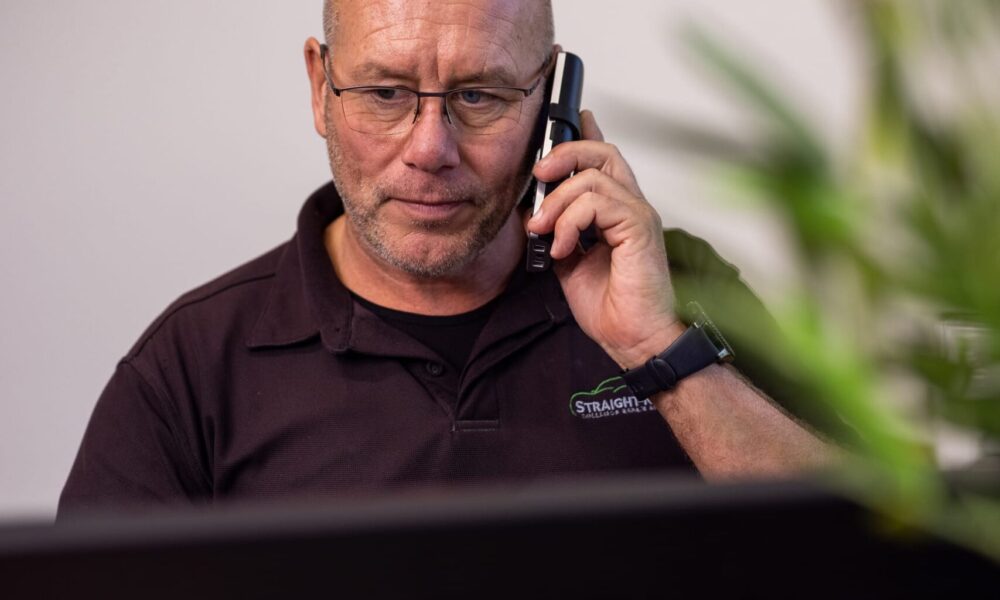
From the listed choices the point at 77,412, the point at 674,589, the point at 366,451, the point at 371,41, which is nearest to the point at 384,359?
A: the point at 366,451

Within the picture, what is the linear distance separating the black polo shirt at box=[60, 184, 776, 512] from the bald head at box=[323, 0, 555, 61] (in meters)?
0.36

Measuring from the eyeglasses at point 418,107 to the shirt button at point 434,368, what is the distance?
1.02 ft

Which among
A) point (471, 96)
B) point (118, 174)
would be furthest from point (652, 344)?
point (118, 174)

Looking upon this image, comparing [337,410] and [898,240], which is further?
[337,410]

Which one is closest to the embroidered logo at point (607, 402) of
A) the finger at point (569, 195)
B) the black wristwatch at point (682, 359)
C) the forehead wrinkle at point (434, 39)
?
the black wristwatch at point (682, 359)

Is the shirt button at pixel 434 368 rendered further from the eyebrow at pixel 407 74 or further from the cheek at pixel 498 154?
the eyebrow at pixel 407 74

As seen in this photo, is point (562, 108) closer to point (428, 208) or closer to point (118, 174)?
point (428, 208)

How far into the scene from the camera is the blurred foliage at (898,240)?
37 cm

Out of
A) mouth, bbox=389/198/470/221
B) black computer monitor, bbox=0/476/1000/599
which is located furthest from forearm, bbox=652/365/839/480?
black computer monitor, bbox=0/476/1000/599

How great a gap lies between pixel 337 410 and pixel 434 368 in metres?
0.14

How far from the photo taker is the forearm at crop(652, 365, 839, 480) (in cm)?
142

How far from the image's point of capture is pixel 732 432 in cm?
142

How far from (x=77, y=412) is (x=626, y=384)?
1029 millimetres

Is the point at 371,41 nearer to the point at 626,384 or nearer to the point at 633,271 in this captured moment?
the point at 633,271
